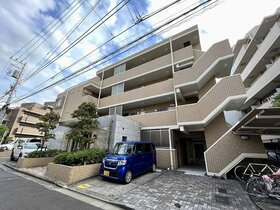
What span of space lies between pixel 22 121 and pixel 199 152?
40.9 m

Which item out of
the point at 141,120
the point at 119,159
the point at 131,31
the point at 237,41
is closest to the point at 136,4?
the point at 131,31

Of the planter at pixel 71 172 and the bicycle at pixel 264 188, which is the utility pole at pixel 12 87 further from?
the bicycle at pixel 264 188

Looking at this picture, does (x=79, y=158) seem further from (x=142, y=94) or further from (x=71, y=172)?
(x=142, y=94)

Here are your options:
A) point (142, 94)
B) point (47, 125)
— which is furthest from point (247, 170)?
point (47, 125)

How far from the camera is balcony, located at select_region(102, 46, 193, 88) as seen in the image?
40.4 ft

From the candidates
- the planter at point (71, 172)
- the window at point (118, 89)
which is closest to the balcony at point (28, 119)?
the window at point (118, 89)

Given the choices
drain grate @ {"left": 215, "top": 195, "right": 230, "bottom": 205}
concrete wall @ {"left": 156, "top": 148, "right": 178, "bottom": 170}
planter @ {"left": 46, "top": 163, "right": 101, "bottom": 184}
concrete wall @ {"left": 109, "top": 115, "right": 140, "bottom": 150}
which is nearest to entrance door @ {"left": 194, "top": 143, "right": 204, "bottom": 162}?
concrete wall @ {"left": 156, "top": 148, "right": 178, "bottom": 170}

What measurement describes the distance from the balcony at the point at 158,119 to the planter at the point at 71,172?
5701 mm

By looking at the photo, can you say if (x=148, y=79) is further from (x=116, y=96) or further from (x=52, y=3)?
(x=52, y=3)

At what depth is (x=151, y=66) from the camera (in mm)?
14172

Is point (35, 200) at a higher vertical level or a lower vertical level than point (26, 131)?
lower

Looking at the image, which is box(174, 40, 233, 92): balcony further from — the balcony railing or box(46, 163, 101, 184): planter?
box(46, 163, 101, 184): planter

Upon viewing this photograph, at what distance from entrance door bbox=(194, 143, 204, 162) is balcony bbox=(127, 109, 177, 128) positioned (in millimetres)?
5590

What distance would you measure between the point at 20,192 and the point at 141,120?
903 centimetres
